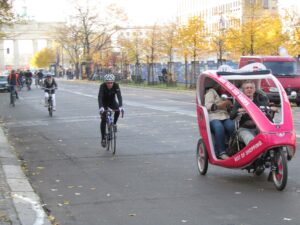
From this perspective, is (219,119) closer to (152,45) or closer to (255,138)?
(255,138)

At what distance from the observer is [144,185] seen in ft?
27.4

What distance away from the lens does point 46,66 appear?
502 feet

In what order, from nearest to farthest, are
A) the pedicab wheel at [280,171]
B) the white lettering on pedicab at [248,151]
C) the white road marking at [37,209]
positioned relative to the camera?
the white road marking at [37,209] < the pedicab wheel at [280,171] < the white lettering on pedicab at [248,151]

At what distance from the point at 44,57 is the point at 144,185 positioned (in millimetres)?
143590

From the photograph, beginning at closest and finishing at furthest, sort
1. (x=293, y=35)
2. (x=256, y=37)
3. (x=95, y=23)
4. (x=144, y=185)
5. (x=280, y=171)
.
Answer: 1. (x=280, y=171)
2. (x=144, y=185)
3. (x=293, y=35)
4. (x=256, y=37)
5. (x=95, y=23)

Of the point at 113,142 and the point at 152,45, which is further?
the point at 152,45

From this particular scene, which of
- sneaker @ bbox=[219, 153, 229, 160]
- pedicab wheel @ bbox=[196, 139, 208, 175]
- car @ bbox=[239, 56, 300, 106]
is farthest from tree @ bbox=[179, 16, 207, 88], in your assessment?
sneaker @ bbox=[219, 153, 229, 160]

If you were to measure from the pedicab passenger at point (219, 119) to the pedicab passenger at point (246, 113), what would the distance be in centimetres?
23

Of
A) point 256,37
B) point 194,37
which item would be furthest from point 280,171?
point 194,37

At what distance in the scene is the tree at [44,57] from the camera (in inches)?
5820

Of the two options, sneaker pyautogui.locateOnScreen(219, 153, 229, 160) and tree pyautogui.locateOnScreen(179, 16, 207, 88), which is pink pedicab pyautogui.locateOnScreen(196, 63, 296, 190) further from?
tree pyautogui.locateOnScreen(179, 16, 207, 88)

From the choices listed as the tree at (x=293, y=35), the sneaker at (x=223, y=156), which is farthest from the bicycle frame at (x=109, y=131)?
the tree at (x=293, y=35)

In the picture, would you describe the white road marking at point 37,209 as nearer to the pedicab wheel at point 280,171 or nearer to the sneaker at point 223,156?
the sneaker at point 223,156

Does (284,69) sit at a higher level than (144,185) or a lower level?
higher
